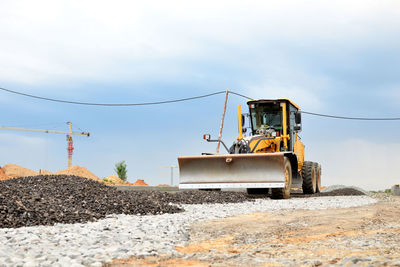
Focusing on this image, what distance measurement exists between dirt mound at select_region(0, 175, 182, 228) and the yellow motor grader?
2.84 meters

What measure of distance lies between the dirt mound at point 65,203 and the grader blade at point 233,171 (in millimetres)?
2801

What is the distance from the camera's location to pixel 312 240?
5.81m

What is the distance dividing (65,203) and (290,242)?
5068mm

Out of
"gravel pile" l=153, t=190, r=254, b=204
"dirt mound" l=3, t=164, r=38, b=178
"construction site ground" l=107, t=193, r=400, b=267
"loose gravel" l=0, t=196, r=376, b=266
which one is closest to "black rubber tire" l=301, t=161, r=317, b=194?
"gravel pile" l=153, t=190, r=254, b=204

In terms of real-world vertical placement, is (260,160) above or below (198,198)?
above

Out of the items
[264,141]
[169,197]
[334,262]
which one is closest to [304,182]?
[264,141]

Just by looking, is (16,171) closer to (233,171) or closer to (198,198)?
(233,171)

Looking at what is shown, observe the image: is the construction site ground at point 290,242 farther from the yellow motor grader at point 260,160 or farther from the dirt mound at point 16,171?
the dirt mound at point 16,171

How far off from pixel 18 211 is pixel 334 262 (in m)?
5.74

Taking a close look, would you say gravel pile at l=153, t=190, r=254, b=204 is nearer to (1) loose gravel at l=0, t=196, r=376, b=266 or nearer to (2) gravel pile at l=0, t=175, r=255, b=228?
(2) gravel pile at l=0, t=175, r=255, b=228

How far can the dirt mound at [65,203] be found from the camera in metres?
7.50

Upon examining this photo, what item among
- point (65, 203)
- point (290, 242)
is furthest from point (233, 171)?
point (290, 242)

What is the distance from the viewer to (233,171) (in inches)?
520

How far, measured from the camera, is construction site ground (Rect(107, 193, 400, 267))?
4.56 meters
